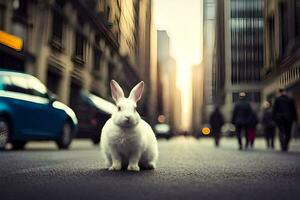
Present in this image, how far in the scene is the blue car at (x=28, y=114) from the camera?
948 centimetres

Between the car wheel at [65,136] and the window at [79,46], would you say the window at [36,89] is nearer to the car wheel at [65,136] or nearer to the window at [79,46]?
the car wheel at [65,136]

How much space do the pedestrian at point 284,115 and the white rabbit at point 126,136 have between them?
25.9 ft

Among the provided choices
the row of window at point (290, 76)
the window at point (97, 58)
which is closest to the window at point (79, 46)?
the window at point (97, 58)

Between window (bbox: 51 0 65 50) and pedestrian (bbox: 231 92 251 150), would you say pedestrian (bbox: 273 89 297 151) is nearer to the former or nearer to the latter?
pedestrian (bbox: 231 92 251 150)

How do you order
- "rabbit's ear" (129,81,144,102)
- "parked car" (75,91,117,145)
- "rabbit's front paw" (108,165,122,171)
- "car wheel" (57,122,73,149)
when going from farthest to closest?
"parked car" (75,91,117,145) → "car wheel" (57,122,73,149) → "rabbit's front paw" (108,165,122,171) → "rabbit's ear" (129,81,144,102)

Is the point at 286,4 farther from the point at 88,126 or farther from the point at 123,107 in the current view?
the point at 123,107

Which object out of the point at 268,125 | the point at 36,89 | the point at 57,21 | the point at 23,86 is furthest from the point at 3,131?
the point at 268,125

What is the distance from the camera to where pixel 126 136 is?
4.92 metres

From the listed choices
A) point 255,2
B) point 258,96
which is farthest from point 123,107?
point 258,96

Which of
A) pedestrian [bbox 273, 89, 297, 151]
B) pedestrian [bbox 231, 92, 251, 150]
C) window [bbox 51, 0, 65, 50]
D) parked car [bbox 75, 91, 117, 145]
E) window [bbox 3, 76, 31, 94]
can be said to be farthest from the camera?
parked car [bbox 75, 91, 117, 145]

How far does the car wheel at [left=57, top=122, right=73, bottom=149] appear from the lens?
11594mm

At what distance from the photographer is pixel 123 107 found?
4.83 m

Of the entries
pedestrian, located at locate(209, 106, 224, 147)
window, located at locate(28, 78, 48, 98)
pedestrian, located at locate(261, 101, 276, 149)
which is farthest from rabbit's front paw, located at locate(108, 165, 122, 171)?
pedestrian, located at locate(209, 106, 224, 147)

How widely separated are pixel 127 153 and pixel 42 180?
1054 millimetres
